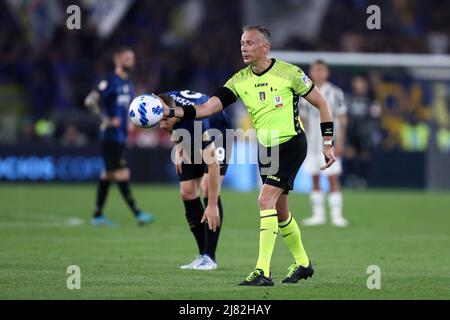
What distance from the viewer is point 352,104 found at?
25.3 meters

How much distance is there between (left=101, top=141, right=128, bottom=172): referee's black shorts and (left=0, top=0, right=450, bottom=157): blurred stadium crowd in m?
9.16

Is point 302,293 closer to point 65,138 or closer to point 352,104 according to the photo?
point 352,104

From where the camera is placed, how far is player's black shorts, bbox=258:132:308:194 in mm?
9820

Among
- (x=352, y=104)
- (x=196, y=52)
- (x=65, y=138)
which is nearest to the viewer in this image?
(x=352, y=104)

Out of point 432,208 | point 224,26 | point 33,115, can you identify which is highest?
point 224,26

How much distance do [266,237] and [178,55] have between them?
21.8 metres

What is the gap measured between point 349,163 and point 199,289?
55.7ft

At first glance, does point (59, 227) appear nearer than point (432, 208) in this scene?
Yes

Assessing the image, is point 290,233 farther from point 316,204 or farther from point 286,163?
point 316,204

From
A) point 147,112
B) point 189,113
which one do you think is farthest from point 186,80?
point 147,112

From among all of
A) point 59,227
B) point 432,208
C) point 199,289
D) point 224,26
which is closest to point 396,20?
point 224,26

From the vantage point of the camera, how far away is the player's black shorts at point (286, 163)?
9.82 meters

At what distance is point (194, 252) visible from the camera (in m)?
12.8

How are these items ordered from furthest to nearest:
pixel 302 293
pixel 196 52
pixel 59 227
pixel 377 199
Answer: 1. pixel 196 52
2. pixel 377 199
3. pixel 59 227
4. pixel 302 293
